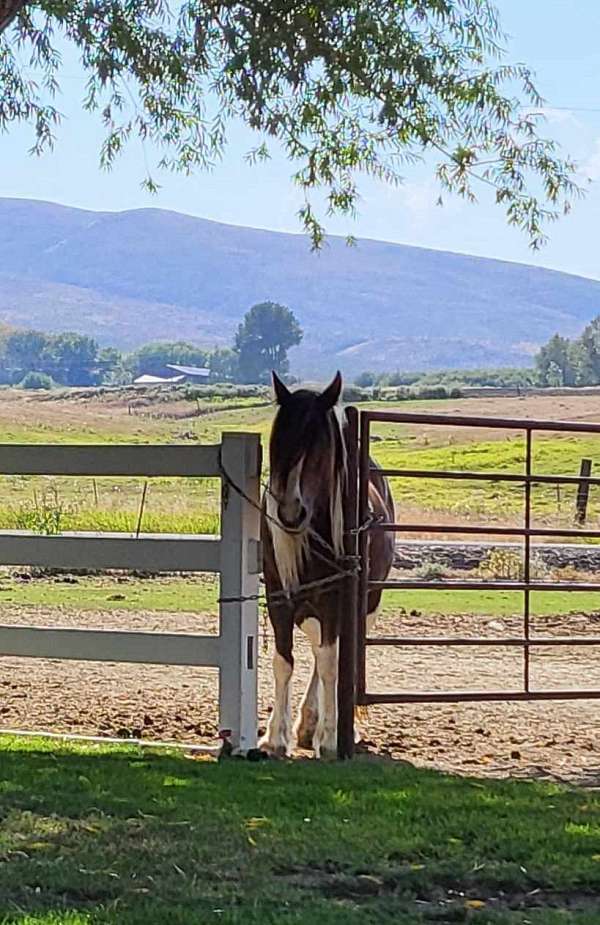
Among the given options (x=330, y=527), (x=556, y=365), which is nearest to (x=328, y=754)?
(x=330, y=527)

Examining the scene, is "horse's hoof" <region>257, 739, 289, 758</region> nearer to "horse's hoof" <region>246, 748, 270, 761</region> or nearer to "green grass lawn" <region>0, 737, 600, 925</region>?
"horse's hoof" <region>246, 748, 270, 761</region>

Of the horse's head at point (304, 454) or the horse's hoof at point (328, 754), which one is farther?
the horse's hoof at point (328, 754)

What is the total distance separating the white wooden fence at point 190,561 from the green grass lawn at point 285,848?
28.9 inches

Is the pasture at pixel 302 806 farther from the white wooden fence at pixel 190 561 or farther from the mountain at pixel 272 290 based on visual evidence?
the mountain at pixel 272 290

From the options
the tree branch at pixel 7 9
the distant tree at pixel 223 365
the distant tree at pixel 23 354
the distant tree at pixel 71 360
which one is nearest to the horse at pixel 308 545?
the tree branch at pixel 7 9

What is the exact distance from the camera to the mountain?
398 feet

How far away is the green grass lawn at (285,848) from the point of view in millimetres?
3949

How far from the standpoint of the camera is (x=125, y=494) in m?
28.8

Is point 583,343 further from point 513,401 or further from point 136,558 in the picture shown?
point 136,558

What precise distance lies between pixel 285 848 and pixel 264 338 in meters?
57.0

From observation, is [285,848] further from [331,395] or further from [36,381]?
[36,381]

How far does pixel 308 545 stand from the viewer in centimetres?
732

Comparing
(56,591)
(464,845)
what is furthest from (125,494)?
(464,845)

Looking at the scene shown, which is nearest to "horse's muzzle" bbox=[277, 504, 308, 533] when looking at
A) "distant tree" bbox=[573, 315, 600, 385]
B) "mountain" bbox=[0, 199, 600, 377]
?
"distant tree" bbox=[573, 315, 600, 385]
